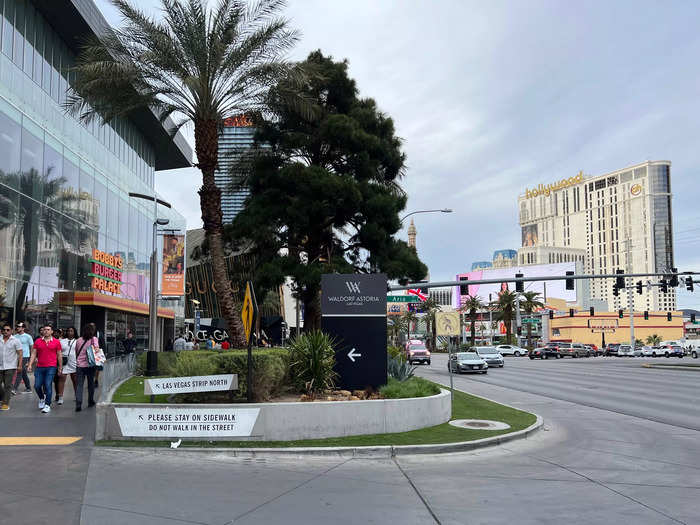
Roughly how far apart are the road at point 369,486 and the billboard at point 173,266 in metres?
24.3

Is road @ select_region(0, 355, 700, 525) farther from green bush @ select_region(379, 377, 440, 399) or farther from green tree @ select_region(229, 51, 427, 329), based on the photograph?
green tree @ select_region(229, 51, 427, 329)

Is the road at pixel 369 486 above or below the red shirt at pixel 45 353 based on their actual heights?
below

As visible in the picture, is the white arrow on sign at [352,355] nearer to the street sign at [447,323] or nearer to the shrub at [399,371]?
the shrub at [399,371]

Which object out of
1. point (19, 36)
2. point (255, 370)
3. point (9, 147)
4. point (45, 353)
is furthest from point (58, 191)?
point (255, 370)

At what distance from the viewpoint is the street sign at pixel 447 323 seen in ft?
60.6

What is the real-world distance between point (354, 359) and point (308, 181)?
468 inches

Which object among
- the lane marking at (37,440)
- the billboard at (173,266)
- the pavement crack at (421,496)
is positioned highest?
the billboard at (173,266)

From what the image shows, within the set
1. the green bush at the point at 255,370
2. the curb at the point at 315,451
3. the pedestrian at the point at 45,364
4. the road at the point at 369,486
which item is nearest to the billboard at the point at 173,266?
the pedestrian at the point at 45,364

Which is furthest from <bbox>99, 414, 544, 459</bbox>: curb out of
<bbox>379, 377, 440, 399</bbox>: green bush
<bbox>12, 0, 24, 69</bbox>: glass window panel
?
<bbox>12, 0, 24, 69</bbox>: glass window panel

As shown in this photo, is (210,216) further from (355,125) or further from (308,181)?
(355,125)

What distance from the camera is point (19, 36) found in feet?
91.2

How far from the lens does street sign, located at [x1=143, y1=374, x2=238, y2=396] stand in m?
11.1

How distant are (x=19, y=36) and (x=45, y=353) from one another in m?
20.3

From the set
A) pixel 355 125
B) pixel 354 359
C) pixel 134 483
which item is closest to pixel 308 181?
pixel 355 125
